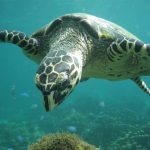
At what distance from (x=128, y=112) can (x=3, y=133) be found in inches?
316

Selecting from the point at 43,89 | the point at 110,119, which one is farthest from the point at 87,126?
the point at 43,89

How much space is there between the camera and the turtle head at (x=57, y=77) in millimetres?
3738

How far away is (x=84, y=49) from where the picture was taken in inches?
217

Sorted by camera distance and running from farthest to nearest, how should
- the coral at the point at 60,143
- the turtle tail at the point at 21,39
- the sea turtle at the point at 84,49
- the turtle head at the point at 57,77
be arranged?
the turtle tail at the point at 21,39 < the sea turtle at the point at 84,49 < the coral at the point at 60,143 < the turtle head at the point at 57,77

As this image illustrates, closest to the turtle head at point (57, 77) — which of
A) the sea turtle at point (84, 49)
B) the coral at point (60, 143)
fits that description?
the sea turtle at point (84, 49)

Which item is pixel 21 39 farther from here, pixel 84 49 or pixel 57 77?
pixel 57 77

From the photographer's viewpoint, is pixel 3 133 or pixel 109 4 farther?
pixel 109 4

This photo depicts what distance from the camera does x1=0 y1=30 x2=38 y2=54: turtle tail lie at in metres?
6.24

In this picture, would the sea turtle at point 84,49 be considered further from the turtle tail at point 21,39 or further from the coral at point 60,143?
the coral at point 60,143

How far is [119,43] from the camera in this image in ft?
17.8

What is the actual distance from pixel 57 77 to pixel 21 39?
8.73ft

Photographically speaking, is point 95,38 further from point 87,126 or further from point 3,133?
point 3,133

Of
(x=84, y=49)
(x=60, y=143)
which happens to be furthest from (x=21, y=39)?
(x=60, y=143)

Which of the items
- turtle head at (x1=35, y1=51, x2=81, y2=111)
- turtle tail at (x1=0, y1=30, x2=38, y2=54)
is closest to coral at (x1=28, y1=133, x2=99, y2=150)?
turtle head at (x1=35, y1=51, x2=81, y2=111)
